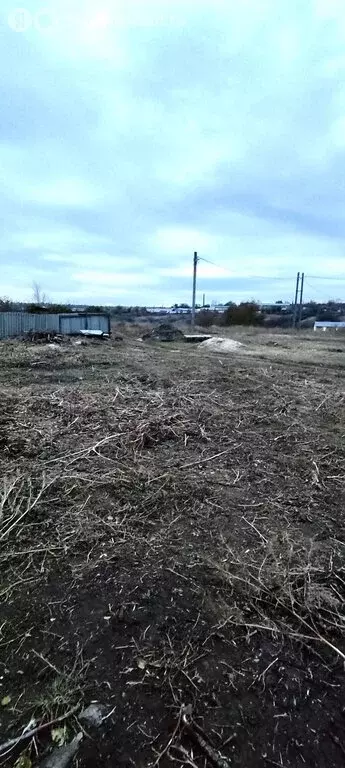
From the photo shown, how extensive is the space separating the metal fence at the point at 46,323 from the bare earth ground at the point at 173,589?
15022 millimetres

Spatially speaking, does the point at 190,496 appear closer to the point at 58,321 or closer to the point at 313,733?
the point at 313,733

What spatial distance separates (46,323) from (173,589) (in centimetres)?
1841

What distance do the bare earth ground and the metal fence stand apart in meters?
15.0

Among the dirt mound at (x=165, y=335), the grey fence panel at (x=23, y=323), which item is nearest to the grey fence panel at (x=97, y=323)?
the grey fence panel at (x=23, y=323)

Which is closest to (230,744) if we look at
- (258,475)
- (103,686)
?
(103,686)

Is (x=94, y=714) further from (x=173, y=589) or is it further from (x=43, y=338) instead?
(x=43, y=338)

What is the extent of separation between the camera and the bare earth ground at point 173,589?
1.33 meters

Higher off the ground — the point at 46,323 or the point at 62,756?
the point at 46,323

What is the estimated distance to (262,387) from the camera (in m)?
6.12

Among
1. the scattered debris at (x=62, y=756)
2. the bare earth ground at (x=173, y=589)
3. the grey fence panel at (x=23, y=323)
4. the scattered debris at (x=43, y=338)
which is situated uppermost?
the grey fence panel at (x=23, y=323)

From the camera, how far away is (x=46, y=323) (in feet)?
61.7

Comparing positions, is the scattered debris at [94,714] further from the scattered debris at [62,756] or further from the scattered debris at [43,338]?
the scattered debris at [43,338]

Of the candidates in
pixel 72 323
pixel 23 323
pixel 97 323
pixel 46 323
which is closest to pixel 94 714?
pixel 23 323

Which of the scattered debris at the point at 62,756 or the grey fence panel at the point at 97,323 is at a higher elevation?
the grey fence panel at the point at 97,323
